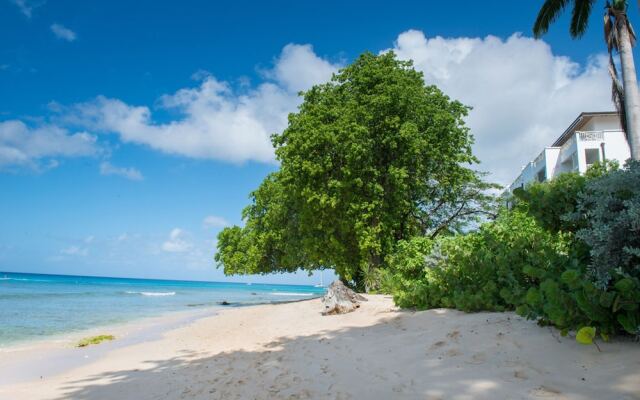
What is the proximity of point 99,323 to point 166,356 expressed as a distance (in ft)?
35.2

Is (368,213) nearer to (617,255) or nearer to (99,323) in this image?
(99,323)

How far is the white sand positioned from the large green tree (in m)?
8.95

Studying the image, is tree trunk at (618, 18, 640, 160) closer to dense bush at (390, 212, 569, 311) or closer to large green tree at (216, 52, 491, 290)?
dense bush at (390, 212, 569, 311)

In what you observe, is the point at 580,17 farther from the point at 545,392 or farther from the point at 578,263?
the point at 545,392

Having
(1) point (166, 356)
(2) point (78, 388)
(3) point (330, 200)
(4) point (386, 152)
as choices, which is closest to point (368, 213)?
(3) point (330, 200)

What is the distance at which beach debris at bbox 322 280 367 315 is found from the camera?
1087cm

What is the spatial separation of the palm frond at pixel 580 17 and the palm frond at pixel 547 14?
1.56 ft

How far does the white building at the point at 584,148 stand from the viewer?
1012 inches

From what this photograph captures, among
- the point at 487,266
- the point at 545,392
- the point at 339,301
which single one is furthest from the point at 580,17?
the point at 545,392

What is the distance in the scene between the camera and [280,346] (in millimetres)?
7738

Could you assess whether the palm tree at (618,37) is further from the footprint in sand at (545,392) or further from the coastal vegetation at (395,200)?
the footprint in sand at (545,392)

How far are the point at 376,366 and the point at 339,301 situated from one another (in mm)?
6004

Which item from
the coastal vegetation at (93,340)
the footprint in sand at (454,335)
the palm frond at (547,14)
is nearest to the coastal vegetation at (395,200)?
the footprint in sand at (454,335)

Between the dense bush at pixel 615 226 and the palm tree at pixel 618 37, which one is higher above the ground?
the palm tree at pixel 618 37
